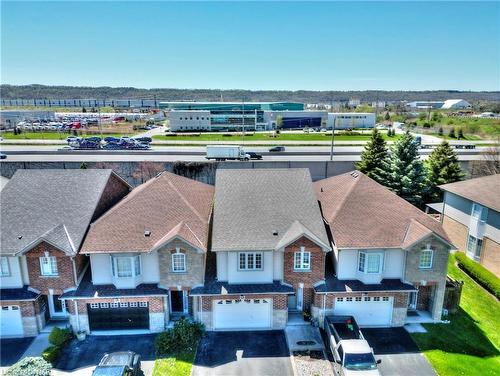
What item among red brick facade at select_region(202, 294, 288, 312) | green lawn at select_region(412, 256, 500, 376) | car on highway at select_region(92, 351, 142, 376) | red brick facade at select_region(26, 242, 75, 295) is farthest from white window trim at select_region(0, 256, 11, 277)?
green lawn at select_region(412, 256, 500, 376)

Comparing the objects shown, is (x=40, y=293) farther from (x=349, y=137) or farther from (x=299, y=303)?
(x=349, y=137)

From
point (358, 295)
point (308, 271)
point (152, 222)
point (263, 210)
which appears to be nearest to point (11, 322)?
point (152, 222)

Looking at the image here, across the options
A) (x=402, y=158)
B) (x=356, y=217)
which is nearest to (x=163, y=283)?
(x=356, y=217)

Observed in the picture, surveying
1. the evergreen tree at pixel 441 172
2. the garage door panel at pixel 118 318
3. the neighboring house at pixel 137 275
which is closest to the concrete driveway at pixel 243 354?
the neighboring house at pixel 137 275

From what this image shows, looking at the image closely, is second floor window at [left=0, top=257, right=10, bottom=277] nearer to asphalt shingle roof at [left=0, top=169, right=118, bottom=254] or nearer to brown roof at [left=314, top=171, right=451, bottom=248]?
asphalt shingle roof at [left=0, top=169, right=118, bottom=254]

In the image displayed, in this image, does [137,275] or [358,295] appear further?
[358,295]

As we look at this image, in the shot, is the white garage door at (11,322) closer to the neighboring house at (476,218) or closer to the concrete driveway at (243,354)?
the concrete driveway at (243,354)

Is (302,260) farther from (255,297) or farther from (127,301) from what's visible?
(127,301)
